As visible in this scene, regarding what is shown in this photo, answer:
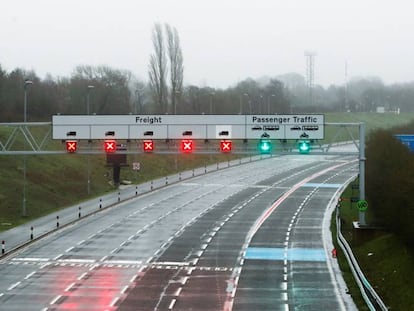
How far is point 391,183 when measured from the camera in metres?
32.9

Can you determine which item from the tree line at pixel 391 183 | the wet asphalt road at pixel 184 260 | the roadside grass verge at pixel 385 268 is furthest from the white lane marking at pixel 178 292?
the tree line at pixel 391 183

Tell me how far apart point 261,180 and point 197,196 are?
57.6 ft

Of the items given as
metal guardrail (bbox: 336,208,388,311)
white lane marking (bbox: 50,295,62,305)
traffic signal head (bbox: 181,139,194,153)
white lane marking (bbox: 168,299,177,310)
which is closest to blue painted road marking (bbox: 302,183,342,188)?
traffic signal head (bbox: 181,139,194,153)

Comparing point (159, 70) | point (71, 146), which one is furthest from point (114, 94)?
point (71, 146)

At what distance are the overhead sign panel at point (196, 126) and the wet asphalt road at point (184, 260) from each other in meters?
5.75

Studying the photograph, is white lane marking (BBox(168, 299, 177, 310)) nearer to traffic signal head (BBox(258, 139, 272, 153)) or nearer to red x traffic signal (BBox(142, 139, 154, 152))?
red x traffic signal (BBox(142, 139, 154, 152))

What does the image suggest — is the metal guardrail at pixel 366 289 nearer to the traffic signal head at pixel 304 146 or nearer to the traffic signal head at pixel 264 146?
the traffic signal head at pixel 304 146

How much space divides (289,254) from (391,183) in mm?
6180

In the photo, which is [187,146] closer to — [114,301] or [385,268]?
[385,268]

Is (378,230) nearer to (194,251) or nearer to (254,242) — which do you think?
(254,242)

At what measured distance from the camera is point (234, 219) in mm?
49000

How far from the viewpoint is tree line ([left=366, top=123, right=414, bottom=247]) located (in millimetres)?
27781

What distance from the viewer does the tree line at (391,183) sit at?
91.1 ft

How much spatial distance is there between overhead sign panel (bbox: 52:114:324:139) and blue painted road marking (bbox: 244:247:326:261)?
7117 mm
